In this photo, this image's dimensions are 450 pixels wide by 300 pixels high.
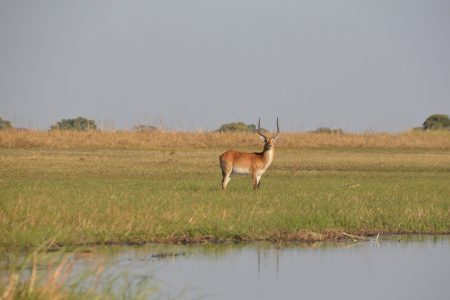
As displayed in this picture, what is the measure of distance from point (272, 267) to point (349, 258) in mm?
1345

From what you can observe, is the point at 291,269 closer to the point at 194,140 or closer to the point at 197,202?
the point at 197,202

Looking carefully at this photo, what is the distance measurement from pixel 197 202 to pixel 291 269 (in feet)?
14.2

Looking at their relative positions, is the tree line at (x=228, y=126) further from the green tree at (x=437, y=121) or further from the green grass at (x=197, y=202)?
the green grass at (x=197, y=202)

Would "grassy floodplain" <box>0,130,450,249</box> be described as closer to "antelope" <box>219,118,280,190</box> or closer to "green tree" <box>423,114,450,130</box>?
"antelope" <box>219,118,280,190</box>

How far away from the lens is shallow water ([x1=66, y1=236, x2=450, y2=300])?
11.7 m

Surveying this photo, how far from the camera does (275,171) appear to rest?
92.2 ft

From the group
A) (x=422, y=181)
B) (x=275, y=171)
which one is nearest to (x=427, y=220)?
(x=422, y=181)

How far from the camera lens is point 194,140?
1640 inches

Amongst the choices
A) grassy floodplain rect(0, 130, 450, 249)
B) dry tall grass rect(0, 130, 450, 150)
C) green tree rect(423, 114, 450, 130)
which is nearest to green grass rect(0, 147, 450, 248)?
grassy floodplain rect(0, 130, 450, 249)

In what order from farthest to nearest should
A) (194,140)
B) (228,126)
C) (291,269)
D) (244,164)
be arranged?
(228,126)
(194,140)
(244,164)
(291,269)

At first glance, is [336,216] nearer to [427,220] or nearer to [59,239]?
[427,220]

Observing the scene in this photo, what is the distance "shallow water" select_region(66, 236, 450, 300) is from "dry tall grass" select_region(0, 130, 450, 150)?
974 inches

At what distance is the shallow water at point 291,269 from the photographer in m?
11.7

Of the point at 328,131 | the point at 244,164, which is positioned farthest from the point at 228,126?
the point at 244,164
